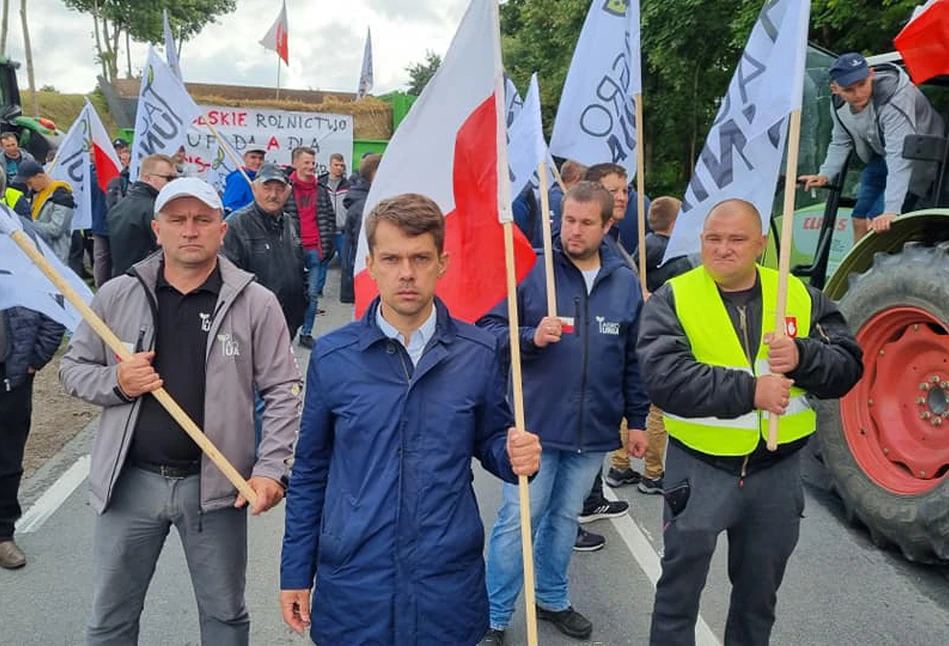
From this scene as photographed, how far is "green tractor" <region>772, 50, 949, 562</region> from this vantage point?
3.79m

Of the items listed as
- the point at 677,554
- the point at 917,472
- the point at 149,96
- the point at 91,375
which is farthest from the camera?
the point at 149,96

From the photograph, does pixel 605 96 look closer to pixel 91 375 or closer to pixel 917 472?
pixel 917 472

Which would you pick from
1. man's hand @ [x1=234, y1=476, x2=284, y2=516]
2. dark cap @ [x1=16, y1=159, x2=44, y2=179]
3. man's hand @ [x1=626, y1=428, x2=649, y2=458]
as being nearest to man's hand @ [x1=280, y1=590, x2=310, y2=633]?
man's hand @ [x1=234, y1=476, x2=284, y2=516]

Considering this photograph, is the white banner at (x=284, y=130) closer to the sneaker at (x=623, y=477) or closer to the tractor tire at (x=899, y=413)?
the sneaker at (x=623, y=477)

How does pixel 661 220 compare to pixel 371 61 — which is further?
pixel 371 61

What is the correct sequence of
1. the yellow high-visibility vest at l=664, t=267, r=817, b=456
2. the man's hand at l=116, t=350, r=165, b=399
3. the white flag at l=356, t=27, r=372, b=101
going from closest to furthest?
1. the man's hand at l=116, t=350, r=165, b=399
2. the yellow high-visibility vest at l=664, t=267, r=817, b=456
3. the white flag at l=356, t=27, r=372, b=101

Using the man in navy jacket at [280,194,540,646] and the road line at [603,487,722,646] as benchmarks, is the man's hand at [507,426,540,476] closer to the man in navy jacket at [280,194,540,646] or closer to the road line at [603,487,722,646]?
the man in navy jacket at [280,194,540,646]

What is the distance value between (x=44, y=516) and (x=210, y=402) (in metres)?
2.67

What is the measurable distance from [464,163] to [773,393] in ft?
4.22

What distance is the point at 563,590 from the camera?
11.4 ft

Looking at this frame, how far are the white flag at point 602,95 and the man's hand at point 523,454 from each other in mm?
2790

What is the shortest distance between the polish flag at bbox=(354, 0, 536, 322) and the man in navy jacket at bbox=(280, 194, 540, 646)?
41cm

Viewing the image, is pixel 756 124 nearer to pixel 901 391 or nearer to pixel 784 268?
pixel 784 268

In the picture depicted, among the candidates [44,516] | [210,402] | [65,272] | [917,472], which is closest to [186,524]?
[210,402]
